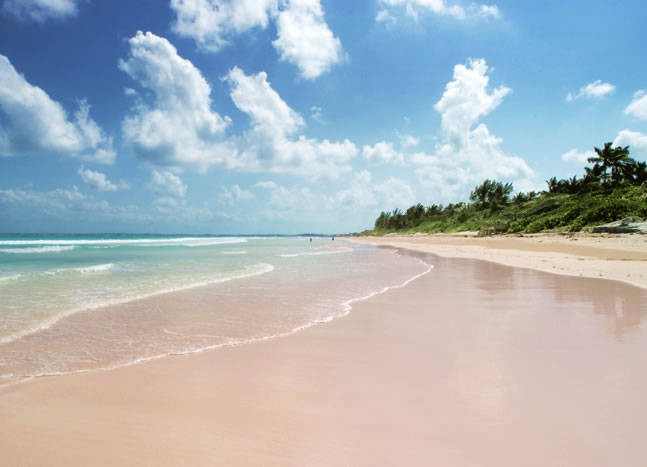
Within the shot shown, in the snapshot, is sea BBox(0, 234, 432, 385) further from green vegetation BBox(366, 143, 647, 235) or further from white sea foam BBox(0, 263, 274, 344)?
green vegetation BBox(366, 143, 647, 235)

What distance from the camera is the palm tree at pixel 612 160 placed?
5272cm

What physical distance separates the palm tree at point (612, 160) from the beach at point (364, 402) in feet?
202

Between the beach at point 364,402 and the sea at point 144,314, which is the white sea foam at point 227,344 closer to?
the sea at point 144,314

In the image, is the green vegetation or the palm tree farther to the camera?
the palm tree

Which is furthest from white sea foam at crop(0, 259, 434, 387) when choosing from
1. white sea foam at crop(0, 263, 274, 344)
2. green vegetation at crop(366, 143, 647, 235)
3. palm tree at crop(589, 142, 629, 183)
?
palm tree at crop(589, 142, 629, 183)

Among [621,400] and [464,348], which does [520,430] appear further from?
[464,348]

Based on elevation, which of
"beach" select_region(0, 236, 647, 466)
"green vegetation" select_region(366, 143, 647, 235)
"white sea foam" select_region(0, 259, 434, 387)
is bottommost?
"white sea foam" select_region(0, 259, 434, 387)

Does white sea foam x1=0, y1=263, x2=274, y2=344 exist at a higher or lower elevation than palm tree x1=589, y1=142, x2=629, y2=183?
lower

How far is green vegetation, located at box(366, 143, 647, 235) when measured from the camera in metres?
35.5

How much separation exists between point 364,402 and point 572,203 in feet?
169

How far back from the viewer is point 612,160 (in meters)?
53.6

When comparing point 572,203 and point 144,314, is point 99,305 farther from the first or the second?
point 572,203

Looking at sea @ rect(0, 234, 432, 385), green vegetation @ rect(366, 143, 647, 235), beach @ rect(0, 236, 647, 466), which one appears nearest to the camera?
beach @ rect(0, 236, 647, 466)

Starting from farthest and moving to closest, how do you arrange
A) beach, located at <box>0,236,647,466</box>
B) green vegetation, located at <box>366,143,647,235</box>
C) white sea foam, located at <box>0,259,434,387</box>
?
green vegetation, located at <box>366,143,647,235</box> < white sea foam, located at <box>0,259,434,387</box> < beach, located at <box>0,236,647,466</box>
